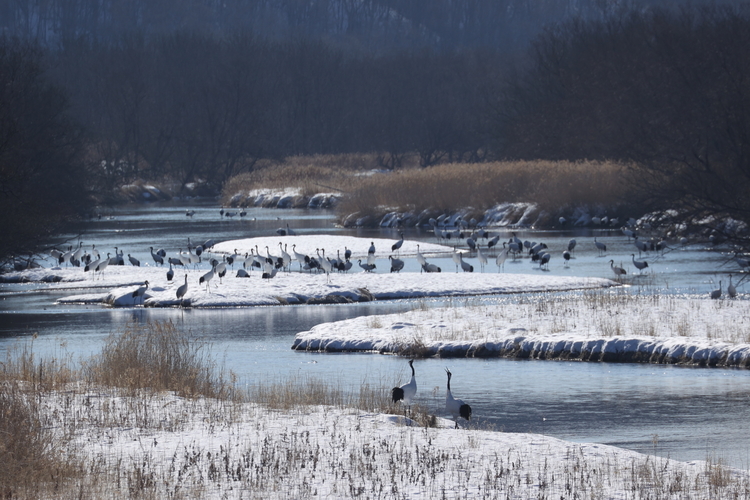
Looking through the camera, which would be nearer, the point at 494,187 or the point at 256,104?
the point at 494,187

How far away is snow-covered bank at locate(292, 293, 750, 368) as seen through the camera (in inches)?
699

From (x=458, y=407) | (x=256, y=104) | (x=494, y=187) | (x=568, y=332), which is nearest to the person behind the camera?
(x=458, y=407)

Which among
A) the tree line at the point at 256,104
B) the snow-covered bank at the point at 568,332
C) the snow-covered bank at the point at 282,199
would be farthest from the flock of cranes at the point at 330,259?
the tree line at the point at 256,104

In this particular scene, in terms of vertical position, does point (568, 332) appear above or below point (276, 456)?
above

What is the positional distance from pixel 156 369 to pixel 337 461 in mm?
5411

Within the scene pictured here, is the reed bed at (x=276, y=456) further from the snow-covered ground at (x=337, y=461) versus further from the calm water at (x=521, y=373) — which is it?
the calm water at (x=521, y=373)

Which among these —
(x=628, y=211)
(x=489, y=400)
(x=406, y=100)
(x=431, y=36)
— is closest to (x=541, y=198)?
(x=628, y=211)

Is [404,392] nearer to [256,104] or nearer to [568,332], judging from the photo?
[568,332]

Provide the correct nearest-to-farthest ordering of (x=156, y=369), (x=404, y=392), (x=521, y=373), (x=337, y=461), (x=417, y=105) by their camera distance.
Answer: (x=337, y=461) < (x=404, y=392) < (x=156, y=369) < (x=521, y=373) < (x=417, y=105)

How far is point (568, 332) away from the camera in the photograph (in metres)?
19.2

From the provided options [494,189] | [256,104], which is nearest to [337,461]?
[494,189]

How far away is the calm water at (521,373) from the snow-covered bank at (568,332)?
17.4 inches

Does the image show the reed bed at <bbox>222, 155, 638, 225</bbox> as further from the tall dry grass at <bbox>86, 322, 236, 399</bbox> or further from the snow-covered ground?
the snow-covered ground

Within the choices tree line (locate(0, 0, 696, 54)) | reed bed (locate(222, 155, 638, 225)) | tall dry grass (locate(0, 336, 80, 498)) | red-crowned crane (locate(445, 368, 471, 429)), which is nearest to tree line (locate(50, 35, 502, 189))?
reed bed (locate(222, 155, 638, 225))
